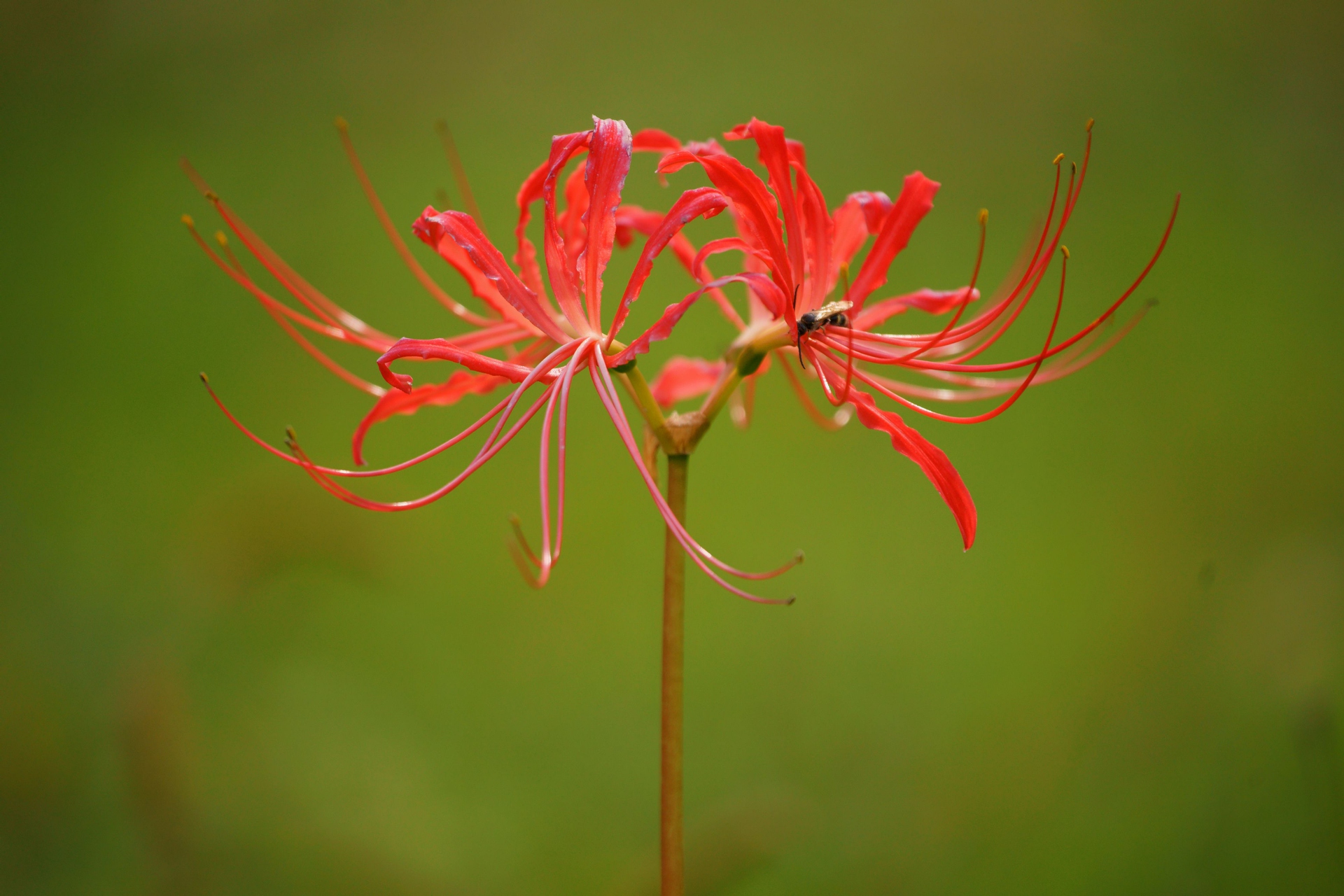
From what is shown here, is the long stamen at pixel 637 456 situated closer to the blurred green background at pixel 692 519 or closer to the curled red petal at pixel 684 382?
the curled red petal at pixel 684 382

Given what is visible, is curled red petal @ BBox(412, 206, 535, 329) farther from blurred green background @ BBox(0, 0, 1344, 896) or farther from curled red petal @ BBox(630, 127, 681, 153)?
blurred green background @ BBox(0, 0, 1344, 896)

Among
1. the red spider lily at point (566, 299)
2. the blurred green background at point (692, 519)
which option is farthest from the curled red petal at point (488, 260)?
the blurred green background at point (692, 519)

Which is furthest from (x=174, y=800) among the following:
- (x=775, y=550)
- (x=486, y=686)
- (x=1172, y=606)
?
(x=1172, y=606)

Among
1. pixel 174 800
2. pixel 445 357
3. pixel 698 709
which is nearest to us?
pixel 445 357

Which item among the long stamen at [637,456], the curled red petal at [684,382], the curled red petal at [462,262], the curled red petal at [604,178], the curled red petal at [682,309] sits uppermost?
the curled red petal at [604,178]

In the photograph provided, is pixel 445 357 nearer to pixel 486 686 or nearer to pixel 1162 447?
pixel 486 686

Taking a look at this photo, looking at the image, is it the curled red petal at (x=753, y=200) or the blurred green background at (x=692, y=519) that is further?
the blurred green background at (x=692, y=519)

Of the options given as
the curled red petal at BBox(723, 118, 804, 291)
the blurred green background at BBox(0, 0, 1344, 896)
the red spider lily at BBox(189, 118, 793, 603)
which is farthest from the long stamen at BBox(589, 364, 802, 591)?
the blurred green background at BBox(0, 0, 1344, 896)

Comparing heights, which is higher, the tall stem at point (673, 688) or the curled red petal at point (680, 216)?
the curled red petal at point (680, 216)
